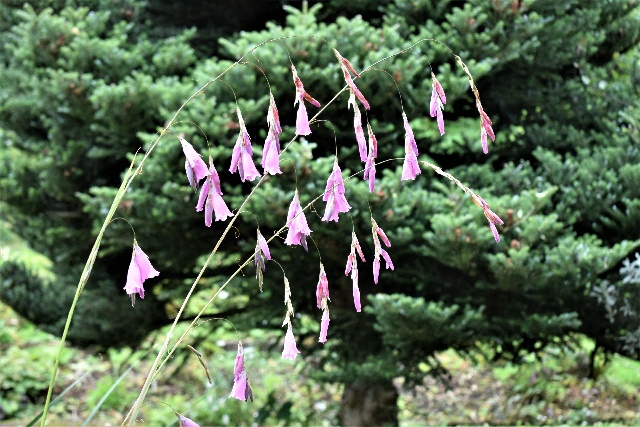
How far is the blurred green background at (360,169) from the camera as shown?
2.91 m

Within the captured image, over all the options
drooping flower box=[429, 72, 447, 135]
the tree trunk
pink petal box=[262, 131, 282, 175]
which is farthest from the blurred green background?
pink petal box=[262, 131, 282, 175]

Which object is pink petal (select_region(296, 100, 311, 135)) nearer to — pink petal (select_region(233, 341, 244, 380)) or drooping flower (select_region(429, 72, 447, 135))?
drooping flower (select_region(429, 72, 447, 135))

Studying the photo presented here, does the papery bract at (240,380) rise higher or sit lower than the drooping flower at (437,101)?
lower

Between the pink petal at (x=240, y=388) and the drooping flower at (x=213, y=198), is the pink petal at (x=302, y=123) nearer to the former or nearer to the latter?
the drooping flower at (x=213, y=198)

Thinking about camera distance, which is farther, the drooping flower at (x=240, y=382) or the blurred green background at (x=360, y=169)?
the blurred green background at (x=360, y=169)

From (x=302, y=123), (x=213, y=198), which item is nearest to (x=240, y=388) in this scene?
(x=213, y=198)

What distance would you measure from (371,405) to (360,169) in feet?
4.33

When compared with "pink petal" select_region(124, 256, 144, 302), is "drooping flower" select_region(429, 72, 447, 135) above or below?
above

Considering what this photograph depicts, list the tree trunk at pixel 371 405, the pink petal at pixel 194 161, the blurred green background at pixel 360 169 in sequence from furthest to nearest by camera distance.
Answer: the tree trunk at pixel 371 405 → the blurred green background at pixel 360 169 → the pink petal at pixel 194 161

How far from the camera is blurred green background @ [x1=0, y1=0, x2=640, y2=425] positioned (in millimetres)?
2910

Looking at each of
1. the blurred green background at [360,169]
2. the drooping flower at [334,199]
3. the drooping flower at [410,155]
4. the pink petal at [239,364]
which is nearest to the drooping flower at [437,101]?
the drooping flower at [410,155]

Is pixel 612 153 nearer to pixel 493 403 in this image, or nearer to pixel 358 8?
pixel 358 8

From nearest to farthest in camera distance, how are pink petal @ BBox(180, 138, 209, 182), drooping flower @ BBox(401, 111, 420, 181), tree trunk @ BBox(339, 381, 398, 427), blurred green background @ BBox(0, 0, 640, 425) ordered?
pink petal @ BBox(180, 138, 209, 182), drooping flower @ BBox(401, 111, 420, 181), blurred green background @ BBox(0, 0, 640, 425), tree trunk @ BBox(339, 381, 398, 427)

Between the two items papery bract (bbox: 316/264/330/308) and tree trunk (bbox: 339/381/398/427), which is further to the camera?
tree trunk (bbox: 339/381/398/427)
